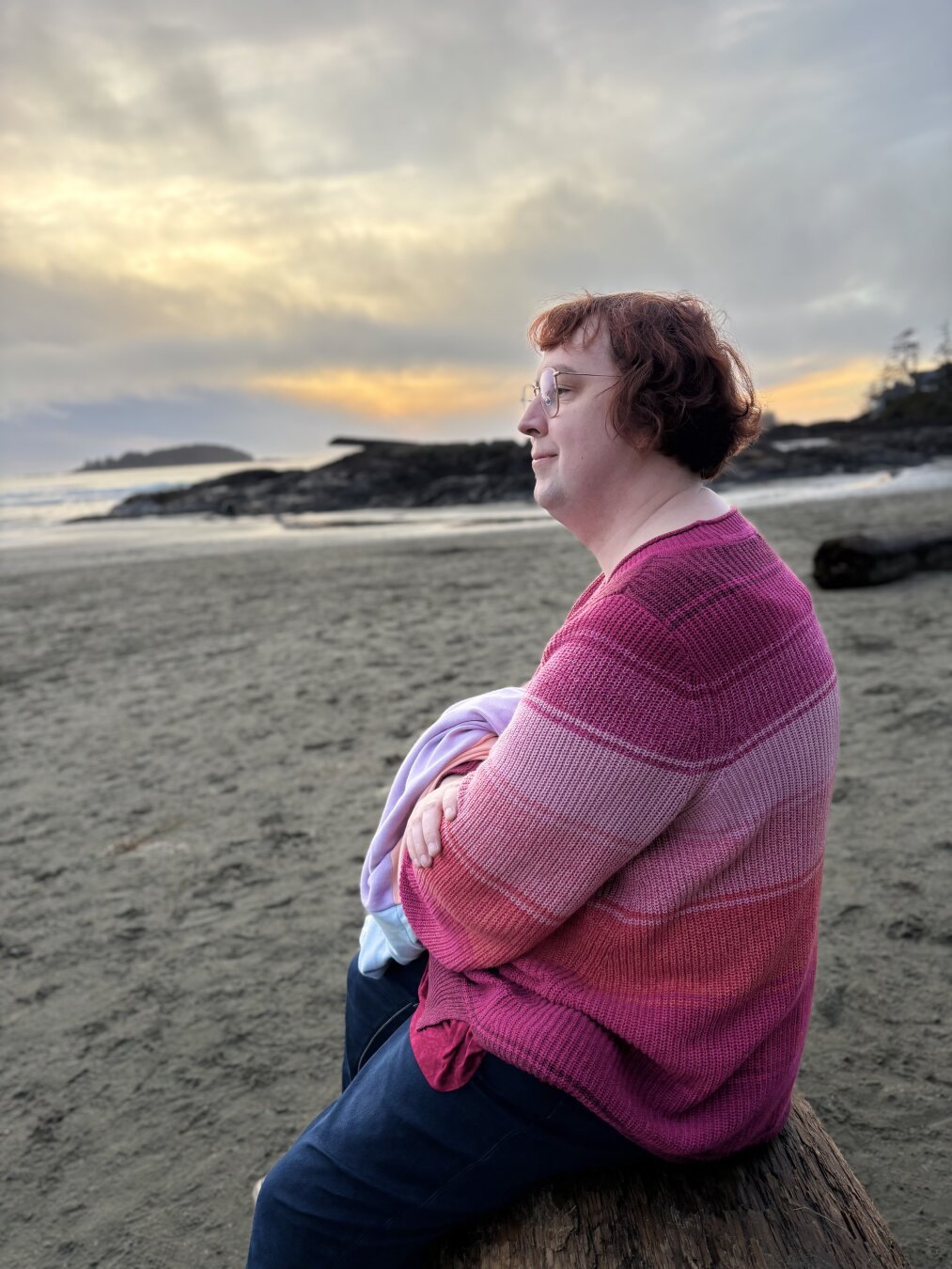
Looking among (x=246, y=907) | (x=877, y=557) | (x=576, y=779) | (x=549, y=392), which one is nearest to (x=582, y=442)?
(x=549, y=392)

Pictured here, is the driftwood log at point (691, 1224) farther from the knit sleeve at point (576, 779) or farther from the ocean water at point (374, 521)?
the ocean water at point (374, 521)

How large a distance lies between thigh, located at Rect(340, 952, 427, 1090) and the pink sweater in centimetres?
28

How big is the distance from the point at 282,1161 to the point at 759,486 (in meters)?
26.8

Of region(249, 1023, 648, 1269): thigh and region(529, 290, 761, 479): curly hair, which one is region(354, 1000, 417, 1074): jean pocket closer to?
region(249, 1023, 648, 1269): thigh

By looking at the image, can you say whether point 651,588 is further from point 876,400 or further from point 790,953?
point 876,400

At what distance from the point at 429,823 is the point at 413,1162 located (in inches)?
18.2

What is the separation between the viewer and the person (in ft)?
4.08

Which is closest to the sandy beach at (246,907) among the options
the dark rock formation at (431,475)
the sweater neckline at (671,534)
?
the sweater neckline at (671,534)

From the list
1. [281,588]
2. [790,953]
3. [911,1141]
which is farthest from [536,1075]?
[281,588]

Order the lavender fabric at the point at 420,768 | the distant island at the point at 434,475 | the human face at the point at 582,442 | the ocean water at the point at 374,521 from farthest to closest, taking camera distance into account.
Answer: the distant island at the point at 434,475
the ocean water at the point at 374,521
the lavender fabric at the point at 420,768
the human face at the point at 582,442

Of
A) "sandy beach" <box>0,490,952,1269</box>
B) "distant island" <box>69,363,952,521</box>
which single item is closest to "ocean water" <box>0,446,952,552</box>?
"distant island" <box>69,363,952,521</box>

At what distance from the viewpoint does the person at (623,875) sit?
48.9 inches

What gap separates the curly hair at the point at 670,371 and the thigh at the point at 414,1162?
3.06 feet

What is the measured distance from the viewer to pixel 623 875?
4.37ft
